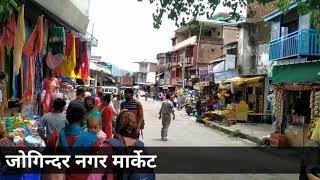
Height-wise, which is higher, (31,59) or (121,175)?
(31,59)

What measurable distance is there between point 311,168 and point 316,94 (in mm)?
9620

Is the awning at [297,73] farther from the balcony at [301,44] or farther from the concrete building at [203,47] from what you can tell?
the concrete building at [203,47]

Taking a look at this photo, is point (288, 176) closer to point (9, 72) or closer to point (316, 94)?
point (316, 94)

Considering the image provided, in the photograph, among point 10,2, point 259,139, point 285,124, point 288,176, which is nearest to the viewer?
point 10,2

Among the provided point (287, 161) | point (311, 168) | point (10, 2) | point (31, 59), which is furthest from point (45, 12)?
point (287, 161)

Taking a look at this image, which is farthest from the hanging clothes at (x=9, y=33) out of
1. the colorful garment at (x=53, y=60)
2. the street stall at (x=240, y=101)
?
the street stall at (x=240, y=101)

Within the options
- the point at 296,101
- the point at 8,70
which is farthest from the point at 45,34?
the point at 296,101

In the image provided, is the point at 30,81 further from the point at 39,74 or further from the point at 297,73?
the point at 297,73

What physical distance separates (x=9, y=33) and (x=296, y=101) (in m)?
11.9

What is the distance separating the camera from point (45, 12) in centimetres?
851

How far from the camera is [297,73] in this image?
14.6m

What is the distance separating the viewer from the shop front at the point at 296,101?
13.8 metres

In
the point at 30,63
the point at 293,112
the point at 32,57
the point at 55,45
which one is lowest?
the point at 293,112

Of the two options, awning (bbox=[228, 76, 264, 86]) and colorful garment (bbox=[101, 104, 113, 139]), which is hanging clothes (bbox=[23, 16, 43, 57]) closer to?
colorful garment (bbox=[101, 104, 113, 139])
